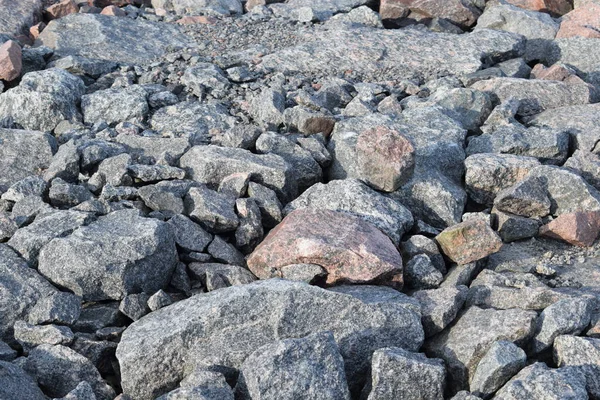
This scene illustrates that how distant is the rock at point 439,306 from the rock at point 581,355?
632 millimetres

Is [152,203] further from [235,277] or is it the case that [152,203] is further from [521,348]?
[521,348]

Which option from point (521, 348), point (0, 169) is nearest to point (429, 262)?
point (521, 348)

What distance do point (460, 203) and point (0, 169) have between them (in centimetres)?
374

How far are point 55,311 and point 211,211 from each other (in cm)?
132

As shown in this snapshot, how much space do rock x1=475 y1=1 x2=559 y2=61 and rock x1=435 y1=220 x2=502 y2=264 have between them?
495 centimetres

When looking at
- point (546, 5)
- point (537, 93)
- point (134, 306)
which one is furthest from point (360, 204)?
point (546, 5)

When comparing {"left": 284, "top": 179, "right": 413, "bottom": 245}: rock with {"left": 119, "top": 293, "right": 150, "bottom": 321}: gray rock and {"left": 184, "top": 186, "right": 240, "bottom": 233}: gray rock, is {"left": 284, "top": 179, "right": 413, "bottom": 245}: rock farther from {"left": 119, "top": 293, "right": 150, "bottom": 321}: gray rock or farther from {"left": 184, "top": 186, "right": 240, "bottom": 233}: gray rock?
{"left": 119, "top": 293, "right": 150, "bottom": 321}: gray rock

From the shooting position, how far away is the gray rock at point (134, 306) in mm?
4469

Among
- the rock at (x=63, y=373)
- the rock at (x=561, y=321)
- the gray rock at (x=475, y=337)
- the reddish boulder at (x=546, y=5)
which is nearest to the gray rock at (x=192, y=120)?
the rock at (x=63, y=373)

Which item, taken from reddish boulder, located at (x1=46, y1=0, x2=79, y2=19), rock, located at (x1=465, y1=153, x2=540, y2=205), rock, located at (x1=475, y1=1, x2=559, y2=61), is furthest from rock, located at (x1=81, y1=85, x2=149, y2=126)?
rock, located at (x1=475, y1=1, x2=559, y2=61)

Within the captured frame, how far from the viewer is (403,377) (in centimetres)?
382

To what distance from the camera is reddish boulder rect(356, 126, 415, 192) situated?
5822 mm

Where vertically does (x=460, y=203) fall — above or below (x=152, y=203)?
below

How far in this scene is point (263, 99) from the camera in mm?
7078
